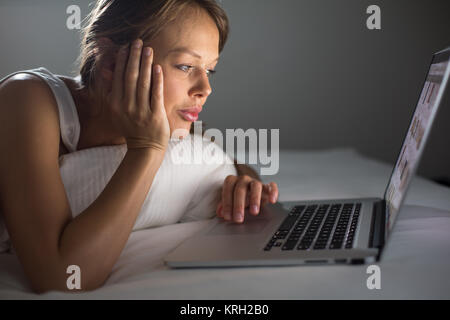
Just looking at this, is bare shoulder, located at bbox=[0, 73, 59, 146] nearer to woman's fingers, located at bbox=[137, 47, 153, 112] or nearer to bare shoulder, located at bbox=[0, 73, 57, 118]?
bare shoulder, located at bbox=[0, 73, 57, 118]

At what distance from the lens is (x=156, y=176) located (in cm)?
93

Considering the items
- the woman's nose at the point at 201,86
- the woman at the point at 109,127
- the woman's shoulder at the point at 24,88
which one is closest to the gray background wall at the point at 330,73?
the woman at the point at 109,127

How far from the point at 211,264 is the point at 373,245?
24 cm

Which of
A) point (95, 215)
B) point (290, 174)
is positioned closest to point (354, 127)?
point (290, 174)

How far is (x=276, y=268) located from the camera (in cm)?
64

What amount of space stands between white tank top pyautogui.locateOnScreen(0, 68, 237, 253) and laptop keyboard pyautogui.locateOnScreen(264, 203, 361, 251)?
213 mm

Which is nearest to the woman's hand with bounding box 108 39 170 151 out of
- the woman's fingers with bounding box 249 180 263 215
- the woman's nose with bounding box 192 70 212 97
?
the woman's nose with bounding box 192 70 212 97

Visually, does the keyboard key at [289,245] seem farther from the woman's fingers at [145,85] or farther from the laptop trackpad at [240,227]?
the woman's fingers at [145,85]

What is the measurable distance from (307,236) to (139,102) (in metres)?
0.38

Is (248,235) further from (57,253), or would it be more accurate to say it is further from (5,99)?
(5,99)

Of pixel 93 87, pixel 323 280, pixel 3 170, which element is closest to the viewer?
pixel 323 280

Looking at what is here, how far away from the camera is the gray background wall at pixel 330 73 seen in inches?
109

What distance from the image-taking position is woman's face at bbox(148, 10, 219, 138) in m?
0.91

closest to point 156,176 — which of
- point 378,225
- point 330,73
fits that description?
point 378,225
